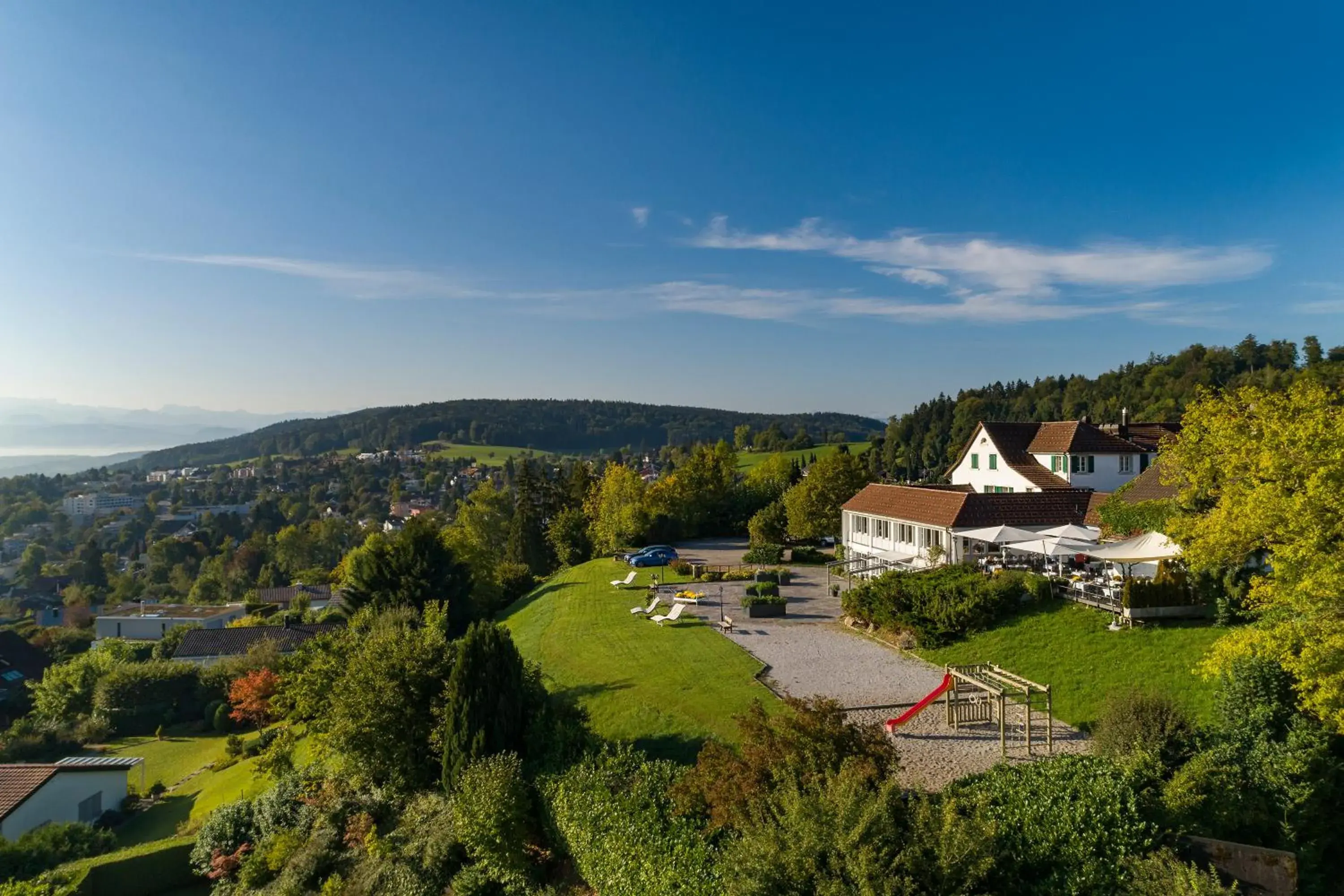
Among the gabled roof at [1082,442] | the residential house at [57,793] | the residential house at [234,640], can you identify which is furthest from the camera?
the residential house at [234,640]

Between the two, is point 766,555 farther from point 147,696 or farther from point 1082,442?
point 147,696

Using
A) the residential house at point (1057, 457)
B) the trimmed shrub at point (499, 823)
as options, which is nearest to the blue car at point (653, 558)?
the residential house at point (1057, 457)

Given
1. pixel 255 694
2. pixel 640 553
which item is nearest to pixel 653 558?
pixel 640 553

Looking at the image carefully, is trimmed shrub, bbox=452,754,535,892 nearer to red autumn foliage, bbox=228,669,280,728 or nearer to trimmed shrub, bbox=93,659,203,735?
red autumn foliage, bbox=228,669,280,728

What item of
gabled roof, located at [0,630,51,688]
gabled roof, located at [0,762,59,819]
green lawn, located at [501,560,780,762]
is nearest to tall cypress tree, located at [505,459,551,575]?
green lawn, located at [501,560,780,762]

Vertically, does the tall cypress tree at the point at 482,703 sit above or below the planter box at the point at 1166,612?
below

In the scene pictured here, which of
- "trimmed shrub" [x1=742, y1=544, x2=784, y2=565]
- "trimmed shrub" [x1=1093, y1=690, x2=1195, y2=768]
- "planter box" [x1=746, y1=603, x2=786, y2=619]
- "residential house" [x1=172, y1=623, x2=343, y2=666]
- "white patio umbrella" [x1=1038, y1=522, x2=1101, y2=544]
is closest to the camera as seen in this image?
"trimmed shrub" [x1=1093, y1=690, x2=1195, y2=768]

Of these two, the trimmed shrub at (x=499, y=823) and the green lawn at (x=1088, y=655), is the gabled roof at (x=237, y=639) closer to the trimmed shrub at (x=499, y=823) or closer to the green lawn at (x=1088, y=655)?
the trimmed shrub at (x=499, y=823)
